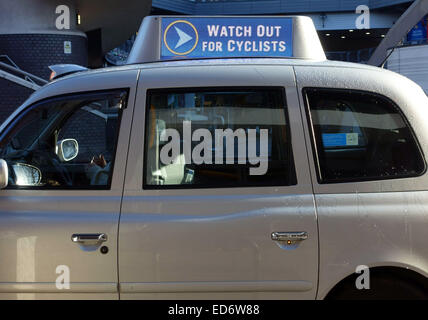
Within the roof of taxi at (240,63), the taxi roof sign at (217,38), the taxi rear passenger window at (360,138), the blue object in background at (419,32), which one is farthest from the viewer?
the blue object in background at (419,32)

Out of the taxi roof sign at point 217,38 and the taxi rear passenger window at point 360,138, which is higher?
the taxi roof sign at point 217,38

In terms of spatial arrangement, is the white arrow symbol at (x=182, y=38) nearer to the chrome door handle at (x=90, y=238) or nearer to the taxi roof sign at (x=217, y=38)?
the taxi roof sign at (x=217, y=38)

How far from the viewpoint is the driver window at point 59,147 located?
128 inches

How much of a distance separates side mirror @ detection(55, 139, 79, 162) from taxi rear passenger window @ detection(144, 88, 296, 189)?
649 millimetres

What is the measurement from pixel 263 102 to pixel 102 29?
22.1m

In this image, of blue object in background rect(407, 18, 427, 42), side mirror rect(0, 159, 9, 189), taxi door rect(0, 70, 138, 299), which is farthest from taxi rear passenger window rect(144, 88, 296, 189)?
blue object in background rect(407, 18, 427, 42)

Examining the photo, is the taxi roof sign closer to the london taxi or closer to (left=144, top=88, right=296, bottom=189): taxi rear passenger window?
the london taxi

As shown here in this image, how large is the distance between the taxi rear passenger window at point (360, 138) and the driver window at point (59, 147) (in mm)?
1105

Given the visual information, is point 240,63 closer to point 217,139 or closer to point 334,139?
point 217,139

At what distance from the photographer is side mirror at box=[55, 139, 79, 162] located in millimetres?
3533

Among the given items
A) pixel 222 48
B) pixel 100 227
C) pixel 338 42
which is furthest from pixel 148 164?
pixel 338 42

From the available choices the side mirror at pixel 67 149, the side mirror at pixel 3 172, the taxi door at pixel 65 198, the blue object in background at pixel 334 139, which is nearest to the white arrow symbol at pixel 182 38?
the taxi door at pixel 65 198

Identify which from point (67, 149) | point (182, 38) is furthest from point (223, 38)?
point (67, 149)

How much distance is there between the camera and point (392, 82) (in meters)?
3.25
